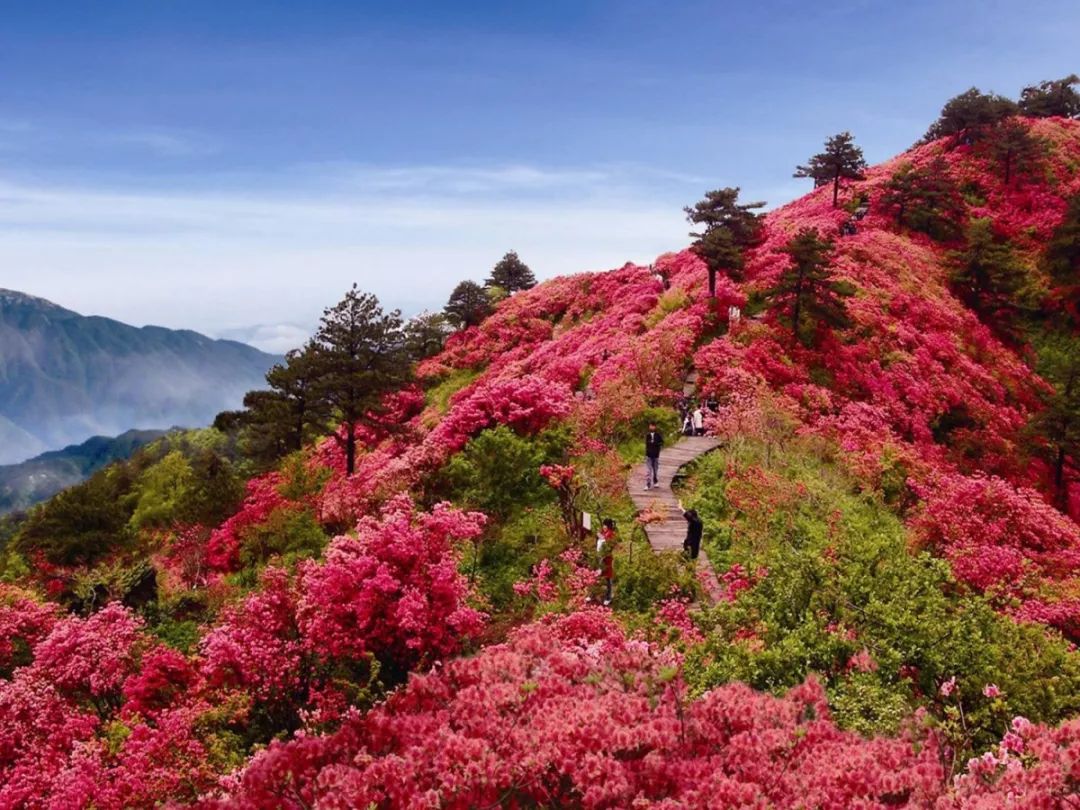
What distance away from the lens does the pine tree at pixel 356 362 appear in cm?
2566

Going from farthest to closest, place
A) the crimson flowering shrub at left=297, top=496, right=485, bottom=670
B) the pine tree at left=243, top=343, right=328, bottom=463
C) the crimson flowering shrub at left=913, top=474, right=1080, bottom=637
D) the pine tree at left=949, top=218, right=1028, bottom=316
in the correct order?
the pine tree at left=949, top=218, right=1028, bottom=316 < the pine tree at left=243, top=343, right=328, bottom=463 < the crimson flowering shrub at left=913, top=474, right=1080, bottom=637 < the crimson flowering shrub at left=297, top=496, right=485, bottom=670

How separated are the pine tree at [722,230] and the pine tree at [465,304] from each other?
1982 cm

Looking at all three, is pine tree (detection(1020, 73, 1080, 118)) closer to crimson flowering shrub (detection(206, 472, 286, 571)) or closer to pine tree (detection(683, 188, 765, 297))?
pine tree (detection(683, 188, 765, 297))

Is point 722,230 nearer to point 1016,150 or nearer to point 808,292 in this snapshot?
point 808,292

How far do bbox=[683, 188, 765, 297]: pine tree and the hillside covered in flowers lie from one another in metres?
1.64

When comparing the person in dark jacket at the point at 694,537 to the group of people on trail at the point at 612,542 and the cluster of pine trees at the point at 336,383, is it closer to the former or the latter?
the group of people on trail at the point at 612,542

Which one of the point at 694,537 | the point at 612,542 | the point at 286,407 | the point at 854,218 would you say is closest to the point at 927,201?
the point at 854,218

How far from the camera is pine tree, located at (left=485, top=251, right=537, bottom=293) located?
5703cm

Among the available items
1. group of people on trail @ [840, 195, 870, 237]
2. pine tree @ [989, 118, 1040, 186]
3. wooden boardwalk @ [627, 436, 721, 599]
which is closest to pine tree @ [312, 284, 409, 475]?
wooden boardwalk @ [627, 436, 721, 599]

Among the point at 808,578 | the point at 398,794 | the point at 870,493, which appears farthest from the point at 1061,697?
the point at 870,493

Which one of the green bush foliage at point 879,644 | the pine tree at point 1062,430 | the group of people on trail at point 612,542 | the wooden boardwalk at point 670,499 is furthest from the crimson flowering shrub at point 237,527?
the pine tree at point 1062,430

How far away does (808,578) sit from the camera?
9.99 m

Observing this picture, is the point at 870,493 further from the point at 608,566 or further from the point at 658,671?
the point at 658,671

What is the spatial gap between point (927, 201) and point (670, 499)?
109 feet
